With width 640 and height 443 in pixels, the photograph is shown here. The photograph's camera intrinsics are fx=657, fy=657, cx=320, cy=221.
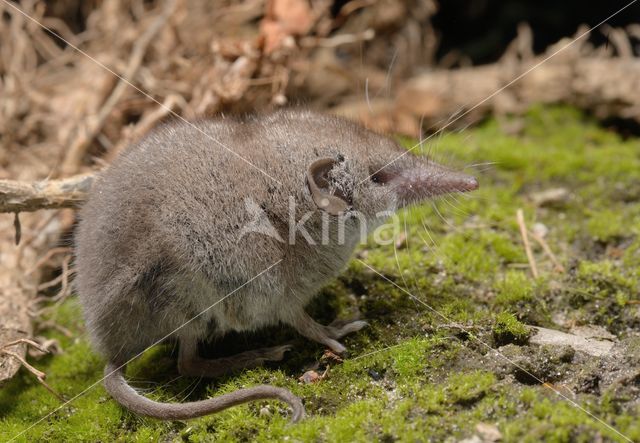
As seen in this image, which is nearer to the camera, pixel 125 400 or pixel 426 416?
pixel 426 416

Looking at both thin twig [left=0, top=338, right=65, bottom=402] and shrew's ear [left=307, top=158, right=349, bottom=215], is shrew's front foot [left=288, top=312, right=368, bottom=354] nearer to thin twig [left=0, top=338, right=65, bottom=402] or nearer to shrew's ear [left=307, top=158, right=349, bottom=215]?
shrew's ear [left=307, top=158, right=349, bottom=215]

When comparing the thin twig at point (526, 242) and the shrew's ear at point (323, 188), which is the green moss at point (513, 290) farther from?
the shrew's ear at point (323, 188)

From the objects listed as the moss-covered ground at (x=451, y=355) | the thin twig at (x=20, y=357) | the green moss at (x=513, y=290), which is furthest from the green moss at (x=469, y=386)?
the thin twig at (x=20, y=357)

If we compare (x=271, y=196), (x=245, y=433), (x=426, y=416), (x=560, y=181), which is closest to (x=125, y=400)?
(x=245, y=433)

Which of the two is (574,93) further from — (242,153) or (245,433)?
(245,433)

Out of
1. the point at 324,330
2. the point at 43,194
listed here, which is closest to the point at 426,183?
the point at 324,330
